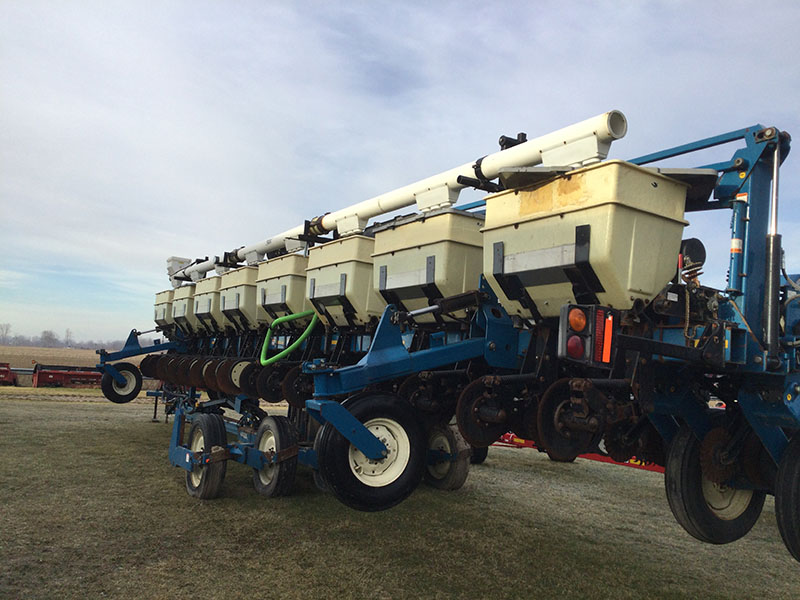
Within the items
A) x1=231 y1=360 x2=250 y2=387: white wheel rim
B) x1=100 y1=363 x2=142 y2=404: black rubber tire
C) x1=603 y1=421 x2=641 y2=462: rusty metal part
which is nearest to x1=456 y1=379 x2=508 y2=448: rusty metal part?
Result: x1=603 y1=421 x2=641 y2=462: rusty metal part

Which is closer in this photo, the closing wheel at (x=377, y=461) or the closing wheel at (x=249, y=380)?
the closing wheel at (x=377, y=461)

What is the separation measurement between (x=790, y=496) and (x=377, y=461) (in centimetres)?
274

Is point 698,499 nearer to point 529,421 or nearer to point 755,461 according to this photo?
point 755,461

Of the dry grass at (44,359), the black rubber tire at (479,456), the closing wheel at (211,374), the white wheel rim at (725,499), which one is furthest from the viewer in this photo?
the dry grass at (44,359)

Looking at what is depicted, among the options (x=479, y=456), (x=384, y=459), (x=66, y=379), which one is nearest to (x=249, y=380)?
(x=479, y=456)

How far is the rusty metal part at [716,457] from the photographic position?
15.1 ft

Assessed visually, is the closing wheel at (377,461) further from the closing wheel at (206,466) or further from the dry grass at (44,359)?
the dry grass at (44,359)

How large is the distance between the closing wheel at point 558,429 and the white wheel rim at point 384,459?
3.28 feet

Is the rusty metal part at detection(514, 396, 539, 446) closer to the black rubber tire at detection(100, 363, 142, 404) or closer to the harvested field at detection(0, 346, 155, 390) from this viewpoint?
the black rubber tire at detection(100, 363, 142, 404)

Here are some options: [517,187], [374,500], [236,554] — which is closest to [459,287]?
[517,187]

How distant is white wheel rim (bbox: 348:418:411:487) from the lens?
14.6ft

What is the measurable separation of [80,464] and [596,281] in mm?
8134

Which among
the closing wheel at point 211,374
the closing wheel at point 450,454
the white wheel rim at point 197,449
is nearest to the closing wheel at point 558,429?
the closing wheel at point 450,454

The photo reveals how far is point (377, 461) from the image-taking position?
4.53 meters
